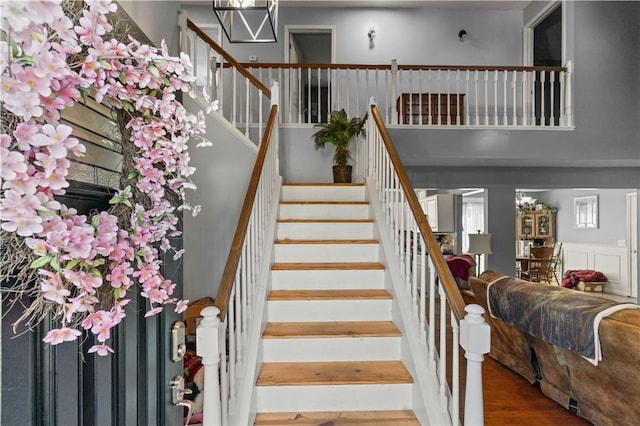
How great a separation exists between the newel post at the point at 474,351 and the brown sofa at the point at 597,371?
110 centimetres

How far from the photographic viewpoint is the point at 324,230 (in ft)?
11.2

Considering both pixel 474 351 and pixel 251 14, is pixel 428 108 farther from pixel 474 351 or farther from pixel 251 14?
pixel 474 351

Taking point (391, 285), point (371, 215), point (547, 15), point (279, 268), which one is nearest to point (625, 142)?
point (547, 15)

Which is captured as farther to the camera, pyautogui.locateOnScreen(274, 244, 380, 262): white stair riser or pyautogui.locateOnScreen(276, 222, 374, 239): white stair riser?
pyautogui.locateOnScreen(276, 222, 374, 239): white stair riser

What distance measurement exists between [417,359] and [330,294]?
2.66ft

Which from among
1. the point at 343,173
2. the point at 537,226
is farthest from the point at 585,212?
the point at 343,173

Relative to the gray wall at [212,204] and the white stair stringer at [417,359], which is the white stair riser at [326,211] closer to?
the gray wall at [212,204]

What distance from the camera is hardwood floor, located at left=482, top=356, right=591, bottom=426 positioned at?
100.0 inches

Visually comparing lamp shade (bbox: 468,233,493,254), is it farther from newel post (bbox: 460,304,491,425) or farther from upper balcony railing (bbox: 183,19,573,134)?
newel post (bbox: 460,304,491,425)

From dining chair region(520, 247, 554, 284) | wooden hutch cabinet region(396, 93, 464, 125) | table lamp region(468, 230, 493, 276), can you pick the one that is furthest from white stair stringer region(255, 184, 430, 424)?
dining chair region(520, 247, 554, 284)

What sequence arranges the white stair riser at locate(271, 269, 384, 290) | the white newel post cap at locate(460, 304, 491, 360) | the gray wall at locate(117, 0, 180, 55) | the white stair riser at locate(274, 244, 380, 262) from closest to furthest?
the gray wall at locate(117, 0, 180, 55) < the white newel post cap at locate(460, 304, 491, 360) < the white stair riser at locate(271, 269, 384, 290) < the white stair riser at locate(274, 244, 380, 262)

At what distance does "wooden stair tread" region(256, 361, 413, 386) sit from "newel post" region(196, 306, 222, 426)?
63cm

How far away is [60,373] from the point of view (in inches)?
33.6

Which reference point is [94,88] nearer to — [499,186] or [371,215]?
[371,215]
